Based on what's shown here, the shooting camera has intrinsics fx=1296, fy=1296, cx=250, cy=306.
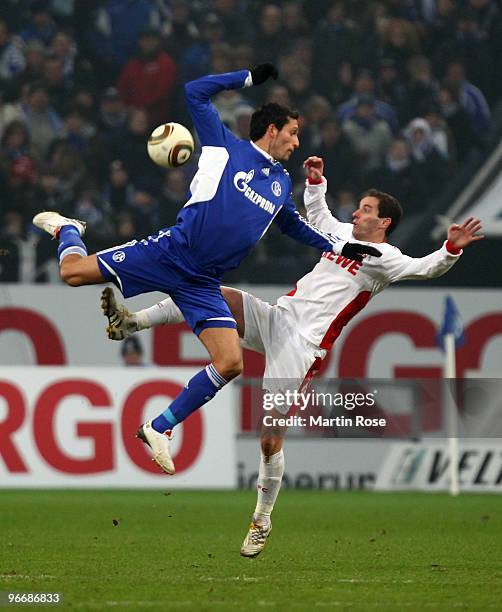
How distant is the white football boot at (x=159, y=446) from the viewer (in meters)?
7.76

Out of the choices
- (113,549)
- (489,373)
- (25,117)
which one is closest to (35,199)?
(25,117)

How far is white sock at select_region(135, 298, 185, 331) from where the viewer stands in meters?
8.55

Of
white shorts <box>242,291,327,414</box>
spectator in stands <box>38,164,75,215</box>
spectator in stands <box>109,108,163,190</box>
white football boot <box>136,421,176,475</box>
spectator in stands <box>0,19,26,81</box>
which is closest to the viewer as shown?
white football boot <box>136,421,176,475</box>

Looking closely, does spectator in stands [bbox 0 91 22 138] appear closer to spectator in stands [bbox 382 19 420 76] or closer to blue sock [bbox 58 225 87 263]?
spectator in stands [bbox 382 19 420 76]

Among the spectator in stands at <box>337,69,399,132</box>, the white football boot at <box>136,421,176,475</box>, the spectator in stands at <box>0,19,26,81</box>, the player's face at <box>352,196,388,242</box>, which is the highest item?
the spectator in stands at <box>0,19,26,81</box>

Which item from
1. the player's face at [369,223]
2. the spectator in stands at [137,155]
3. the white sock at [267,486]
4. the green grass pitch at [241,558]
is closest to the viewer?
the green grass pitch at [241,558]

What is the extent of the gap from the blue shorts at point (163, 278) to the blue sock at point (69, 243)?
0.16 meters

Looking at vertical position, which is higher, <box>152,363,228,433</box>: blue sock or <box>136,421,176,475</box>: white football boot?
<box>152,363,228,433</box>: blue sock

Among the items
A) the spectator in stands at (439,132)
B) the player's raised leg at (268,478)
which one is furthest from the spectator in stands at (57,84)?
the player's raised leg at (268,478)

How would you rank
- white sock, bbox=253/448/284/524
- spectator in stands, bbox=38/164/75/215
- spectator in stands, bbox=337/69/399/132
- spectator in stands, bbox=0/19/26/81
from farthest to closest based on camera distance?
1. spectator in stands, bbox=337/69/399/132
2. spectator in stands, bbox=0/19/26/81
3. spectator in stands, bbox=38/164/75/215
4. white sock, bbox=253/448/284/524

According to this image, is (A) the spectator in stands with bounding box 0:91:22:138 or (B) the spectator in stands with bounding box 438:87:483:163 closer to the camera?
(A) the spectator in stands with bounding box 0:91:22:138

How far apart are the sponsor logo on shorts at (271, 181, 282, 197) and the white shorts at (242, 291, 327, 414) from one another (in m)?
0.81

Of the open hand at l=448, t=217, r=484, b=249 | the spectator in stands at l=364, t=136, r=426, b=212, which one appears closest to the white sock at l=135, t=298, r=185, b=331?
the open hand at l=448, t=217, r=484, b=249

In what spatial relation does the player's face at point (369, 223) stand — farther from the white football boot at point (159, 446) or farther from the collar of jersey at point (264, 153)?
the white football boot at point (159, 446)
